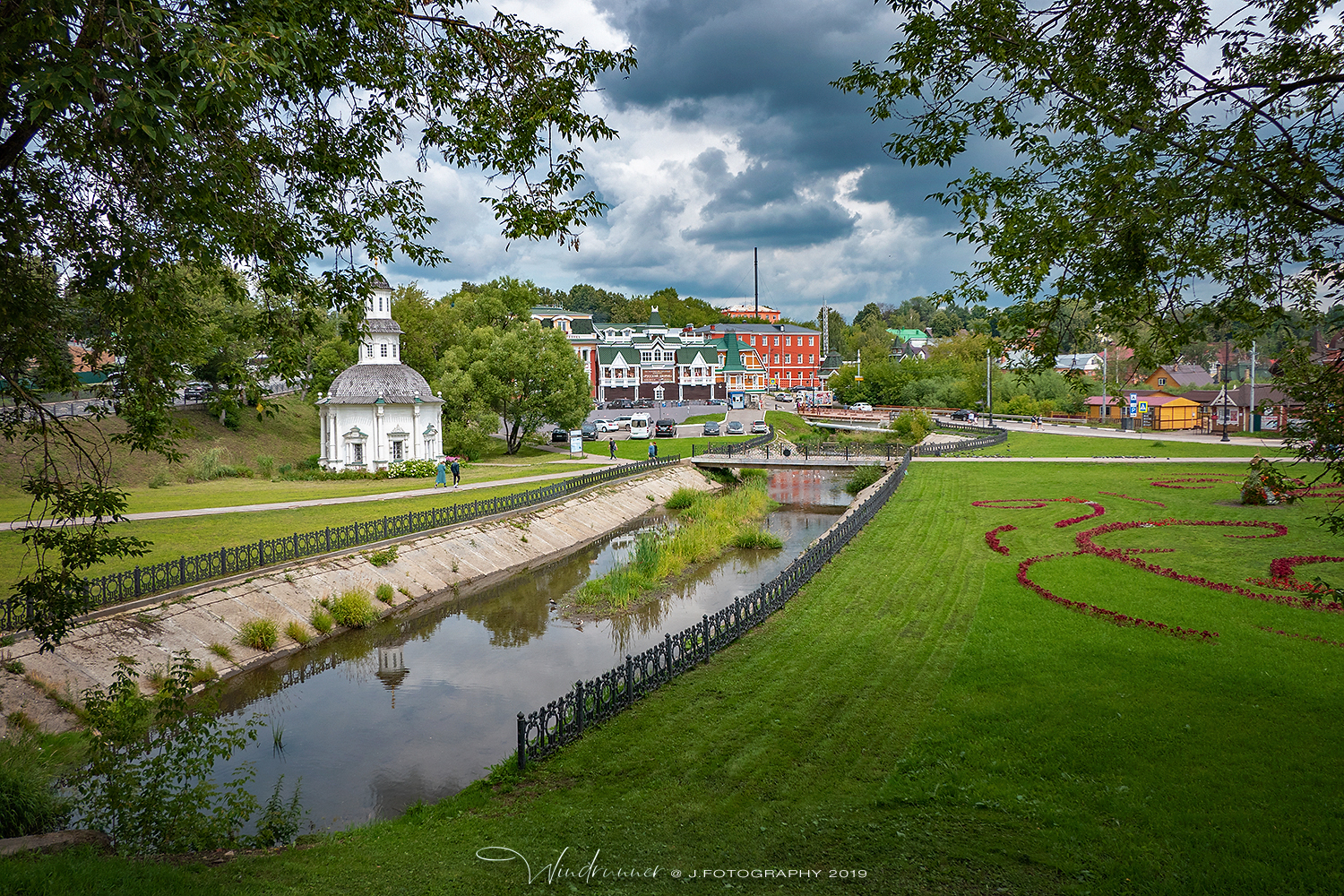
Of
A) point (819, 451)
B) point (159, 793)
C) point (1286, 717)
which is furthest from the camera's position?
point (819, 451)

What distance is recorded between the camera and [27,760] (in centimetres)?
1048

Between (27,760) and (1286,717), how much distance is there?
17.3 m

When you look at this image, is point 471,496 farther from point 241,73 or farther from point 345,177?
point 241,73

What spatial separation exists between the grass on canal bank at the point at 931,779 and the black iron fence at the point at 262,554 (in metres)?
5.09

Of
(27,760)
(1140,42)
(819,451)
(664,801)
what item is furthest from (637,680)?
(819,451)

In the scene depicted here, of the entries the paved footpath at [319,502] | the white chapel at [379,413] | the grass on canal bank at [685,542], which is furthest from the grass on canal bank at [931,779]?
the white chapel at [379,413]

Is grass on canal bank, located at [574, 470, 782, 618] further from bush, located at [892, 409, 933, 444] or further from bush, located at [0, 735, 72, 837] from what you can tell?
bush, located at [892, 409, 933, 444]

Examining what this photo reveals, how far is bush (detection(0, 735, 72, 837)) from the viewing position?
348 inches

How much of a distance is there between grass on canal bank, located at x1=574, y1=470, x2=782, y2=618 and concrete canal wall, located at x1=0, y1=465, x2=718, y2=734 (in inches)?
155

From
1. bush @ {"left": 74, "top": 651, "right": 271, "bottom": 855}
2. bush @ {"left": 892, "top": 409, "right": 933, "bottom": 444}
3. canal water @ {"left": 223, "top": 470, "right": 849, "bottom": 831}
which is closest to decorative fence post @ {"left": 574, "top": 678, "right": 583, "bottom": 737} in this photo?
canal water @ {"left": 223, "top": 470, "right": 849, "bottom": 831}

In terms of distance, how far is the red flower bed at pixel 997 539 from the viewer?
22.3m

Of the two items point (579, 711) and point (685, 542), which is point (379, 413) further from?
point (579, 711)

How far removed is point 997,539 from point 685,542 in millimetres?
10822

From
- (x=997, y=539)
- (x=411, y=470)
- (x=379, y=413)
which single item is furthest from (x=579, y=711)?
(x=379, y=413)
